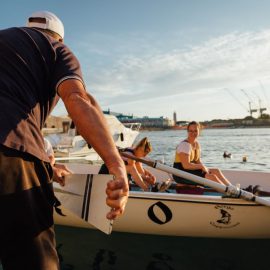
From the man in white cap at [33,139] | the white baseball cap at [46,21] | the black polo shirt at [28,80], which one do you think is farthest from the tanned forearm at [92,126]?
the white baseball cap at [46,21]

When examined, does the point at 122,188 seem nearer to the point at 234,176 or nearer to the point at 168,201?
the point at 168,201

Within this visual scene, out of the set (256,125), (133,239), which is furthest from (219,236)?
(256,125)

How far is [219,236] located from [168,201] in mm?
1134

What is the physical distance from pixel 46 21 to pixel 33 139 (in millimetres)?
771

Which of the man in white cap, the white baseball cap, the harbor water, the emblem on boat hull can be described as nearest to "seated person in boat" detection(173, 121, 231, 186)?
the harbor water

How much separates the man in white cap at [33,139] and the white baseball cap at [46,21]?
21cm

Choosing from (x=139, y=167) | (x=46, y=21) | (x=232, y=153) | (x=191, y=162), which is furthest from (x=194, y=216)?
(x=232, y=153)

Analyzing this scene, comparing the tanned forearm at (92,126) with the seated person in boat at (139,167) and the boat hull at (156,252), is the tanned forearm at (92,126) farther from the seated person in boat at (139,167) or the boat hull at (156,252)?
the seated person in boat at (139,167)

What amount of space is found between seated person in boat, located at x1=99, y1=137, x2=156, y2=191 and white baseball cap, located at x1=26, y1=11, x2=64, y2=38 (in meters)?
4.09

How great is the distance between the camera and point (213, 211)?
18.4 ft

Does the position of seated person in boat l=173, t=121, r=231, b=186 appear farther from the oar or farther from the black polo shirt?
the black polo shirt

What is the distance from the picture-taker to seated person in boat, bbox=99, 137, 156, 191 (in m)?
6.27

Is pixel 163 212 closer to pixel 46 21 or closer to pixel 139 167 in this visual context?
pixel 139 167

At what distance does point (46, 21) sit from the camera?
199 centimetres
